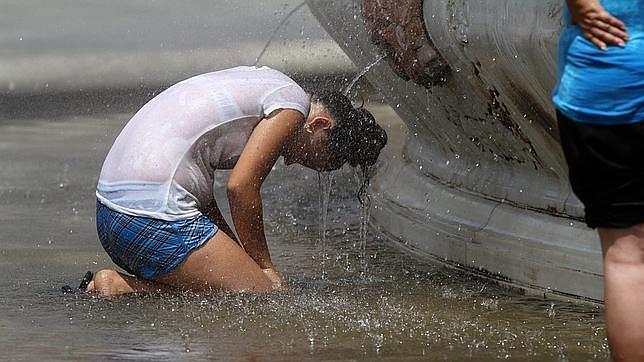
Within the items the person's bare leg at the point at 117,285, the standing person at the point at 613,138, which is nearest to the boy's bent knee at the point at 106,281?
the person's bare leg at the point at 117,285

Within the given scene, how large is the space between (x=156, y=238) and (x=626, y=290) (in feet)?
5.88

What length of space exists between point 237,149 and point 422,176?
118cm

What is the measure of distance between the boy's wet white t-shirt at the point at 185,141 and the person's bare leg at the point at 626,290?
159 centimetres

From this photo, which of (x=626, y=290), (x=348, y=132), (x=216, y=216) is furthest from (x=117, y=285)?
(x=626, y=290)

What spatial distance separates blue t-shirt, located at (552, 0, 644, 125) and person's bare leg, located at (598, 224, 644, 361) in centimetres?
23

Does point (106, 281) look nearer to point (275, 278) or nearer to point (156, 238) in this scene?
point (156, 238)

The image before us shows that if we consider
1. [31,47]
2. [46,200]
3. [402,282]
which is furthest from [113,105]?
[402,282]

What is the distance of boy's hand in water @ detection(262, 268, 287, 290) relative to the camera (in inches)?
178

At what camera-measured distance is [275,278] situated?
178 inches

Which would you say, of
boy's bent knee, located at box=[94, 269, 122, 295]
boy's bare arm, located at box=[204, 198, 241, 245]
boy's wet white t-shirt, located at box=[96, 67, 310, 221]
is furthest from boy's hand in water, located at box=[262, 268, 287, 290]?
boy's bent knee, located at box=[94, 269, 122, 295]

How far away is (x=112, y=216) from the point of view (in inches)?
176

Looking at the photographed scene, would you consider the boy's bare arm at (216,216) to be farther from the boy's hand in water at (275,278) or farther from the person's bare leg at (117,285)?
the person's bare leg at (117,285)

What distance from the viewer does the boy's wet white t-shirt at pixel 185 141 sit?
173 inches

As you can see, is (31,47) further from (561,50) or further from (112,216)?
(561,50)
